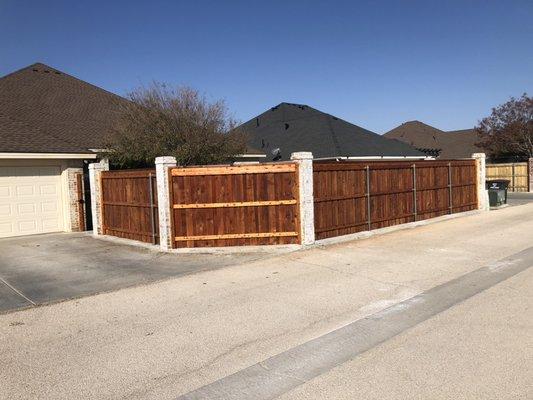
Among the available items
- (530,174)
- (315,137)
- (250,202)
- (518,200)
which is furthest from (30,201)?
(530,174)

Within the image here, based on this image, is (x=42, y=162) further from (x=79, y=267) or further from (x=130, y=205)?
(x=79, y=267)

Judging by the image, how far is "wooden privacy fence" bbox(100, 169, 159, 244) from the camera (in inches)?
506

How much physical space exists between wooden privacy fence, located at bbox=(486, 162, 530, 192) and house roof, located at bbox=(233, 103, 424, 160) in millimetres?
11582

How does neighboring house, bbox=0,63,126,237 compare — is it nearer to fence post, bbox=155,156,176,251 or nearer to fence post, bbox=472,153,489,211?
fence post, bbox=155,156,176,251

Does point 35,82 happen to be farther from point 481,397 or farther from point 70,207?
point 481,397

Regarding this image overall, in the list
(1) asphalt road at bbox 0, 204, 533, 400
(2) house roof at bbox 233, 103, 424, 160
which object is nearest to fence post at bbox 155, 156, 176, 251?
(1) asphalt road at bbox 0, 204, 533, 400

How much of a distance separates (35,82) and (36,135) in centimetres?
633

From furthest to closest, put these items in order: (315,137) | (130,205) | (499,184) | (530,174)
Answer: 1. (530,174)
2. (315,137)
3. (499,184)
4. (130,205)

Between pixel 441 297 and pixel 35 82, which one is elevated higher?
pixel 35 82

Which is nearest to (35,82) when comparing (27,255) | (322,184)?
(27,255)

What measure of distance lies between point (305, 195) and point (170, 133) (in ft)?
19.8

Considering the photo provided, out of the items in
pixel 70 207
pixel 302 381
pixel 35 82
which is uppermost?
pixel 35 82

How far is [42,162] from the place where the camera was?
16312 millimetres

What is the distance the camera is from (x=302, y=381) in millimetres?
4637
